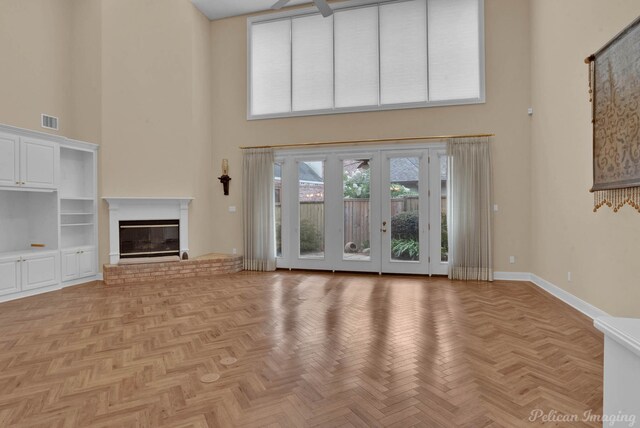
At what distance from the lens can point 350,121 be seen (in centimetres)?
682

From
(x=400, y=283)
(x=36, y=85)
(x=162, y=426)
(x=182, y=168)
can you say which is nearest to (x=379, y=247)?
(x=400, y=283)

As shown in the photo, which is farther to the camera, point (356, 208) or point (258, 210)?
point (258, 210)

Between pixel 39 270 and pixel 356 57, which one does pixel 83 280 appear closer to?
pixel 39 270

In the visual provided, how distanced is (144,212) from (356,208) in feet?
13.3

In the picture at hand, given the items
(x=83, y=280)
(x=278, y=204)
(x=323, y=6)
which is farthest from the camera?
(x=278, y=204)

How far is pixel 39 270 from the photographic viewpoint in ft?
17.2

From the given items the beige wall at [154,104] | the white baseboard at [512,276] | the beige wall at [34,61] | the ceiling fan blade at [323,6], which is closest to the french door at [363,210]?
the white baseboard at [512,276]

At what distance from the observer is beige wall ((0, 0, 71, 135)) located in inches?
207

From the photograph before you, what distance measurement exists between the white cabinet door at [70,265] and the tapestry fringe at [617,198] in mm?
7537

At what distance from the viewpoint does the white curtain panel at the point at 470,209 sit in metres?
6.05

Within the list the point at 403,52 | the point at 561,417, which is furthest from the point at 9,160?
the point at 561,417

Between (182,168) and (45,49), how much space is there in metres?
2.87

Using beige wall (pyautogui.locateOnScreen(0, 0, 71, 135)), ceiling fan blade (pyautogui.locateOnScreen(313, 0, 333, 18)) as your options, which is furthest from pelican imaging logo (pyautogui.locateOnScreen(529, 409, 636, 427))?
beige wall (pyautogui.locateOnScreen(0, 0, 71, 135))

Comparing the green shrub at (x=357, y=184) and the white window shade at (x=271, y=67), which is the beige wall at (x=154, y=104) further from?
the green shrub at (x=357, y=184)
